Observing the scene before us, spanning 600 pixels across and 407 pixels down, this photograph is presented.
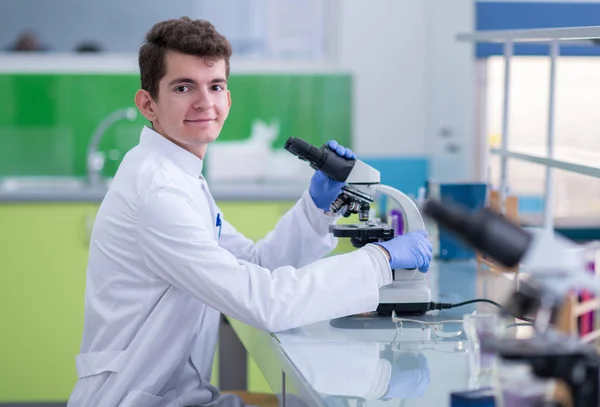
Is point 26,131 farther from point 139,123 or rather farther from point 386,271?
point 386,271

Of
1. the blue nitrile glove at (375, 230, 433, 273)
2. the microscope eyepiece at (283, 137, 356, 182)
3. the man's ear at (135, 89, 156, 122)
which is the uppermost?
the man's ear at (135, 89, 156, 122)

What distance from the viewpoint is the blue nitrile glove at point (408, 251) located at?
74.5 inches

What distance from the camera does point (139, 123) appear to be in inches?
177

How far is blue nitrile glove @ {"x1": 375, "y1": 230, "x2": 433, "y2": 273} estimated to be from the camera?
1894 millimetres

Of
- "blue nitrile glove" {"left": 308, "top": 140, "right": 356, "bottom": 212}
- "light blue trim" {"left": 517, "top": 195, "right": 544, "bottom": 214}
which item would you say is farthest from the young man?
"light blue trim" {"left": 517, "top": 195, "right": 544, "bottom": 214}

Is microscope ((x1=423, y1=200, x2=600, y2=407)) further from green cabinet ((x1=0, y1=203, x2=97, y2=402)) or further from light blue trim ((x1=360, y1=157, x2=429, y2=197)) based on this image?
light blue trim ((x1=360, y1=157, x2=429, y2=197))

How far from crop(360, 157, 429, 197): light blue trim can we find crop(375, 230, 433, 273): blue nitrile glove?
8.60 feet

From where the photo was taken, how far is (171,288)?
6.29 feet

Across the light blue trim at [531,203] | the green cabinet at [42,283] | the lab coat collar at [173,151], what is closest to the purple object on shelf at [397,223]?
the lab coat collar at [173,151]

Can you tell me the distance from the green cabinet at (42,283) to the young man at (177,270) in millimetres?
1900

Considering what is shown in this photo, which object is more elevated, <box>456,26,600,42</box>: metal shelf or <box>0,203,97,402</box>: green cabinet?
<box>456,26,600,42</box>: metal shelf

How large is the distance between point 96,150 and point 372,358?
3088 millimetres

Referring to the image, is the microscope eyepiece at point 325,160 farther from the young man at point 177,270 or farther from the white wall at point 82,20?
the white wall at point 82,20

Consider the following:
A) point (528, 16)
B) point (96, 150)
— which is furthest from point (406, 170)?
point (96, 150)
